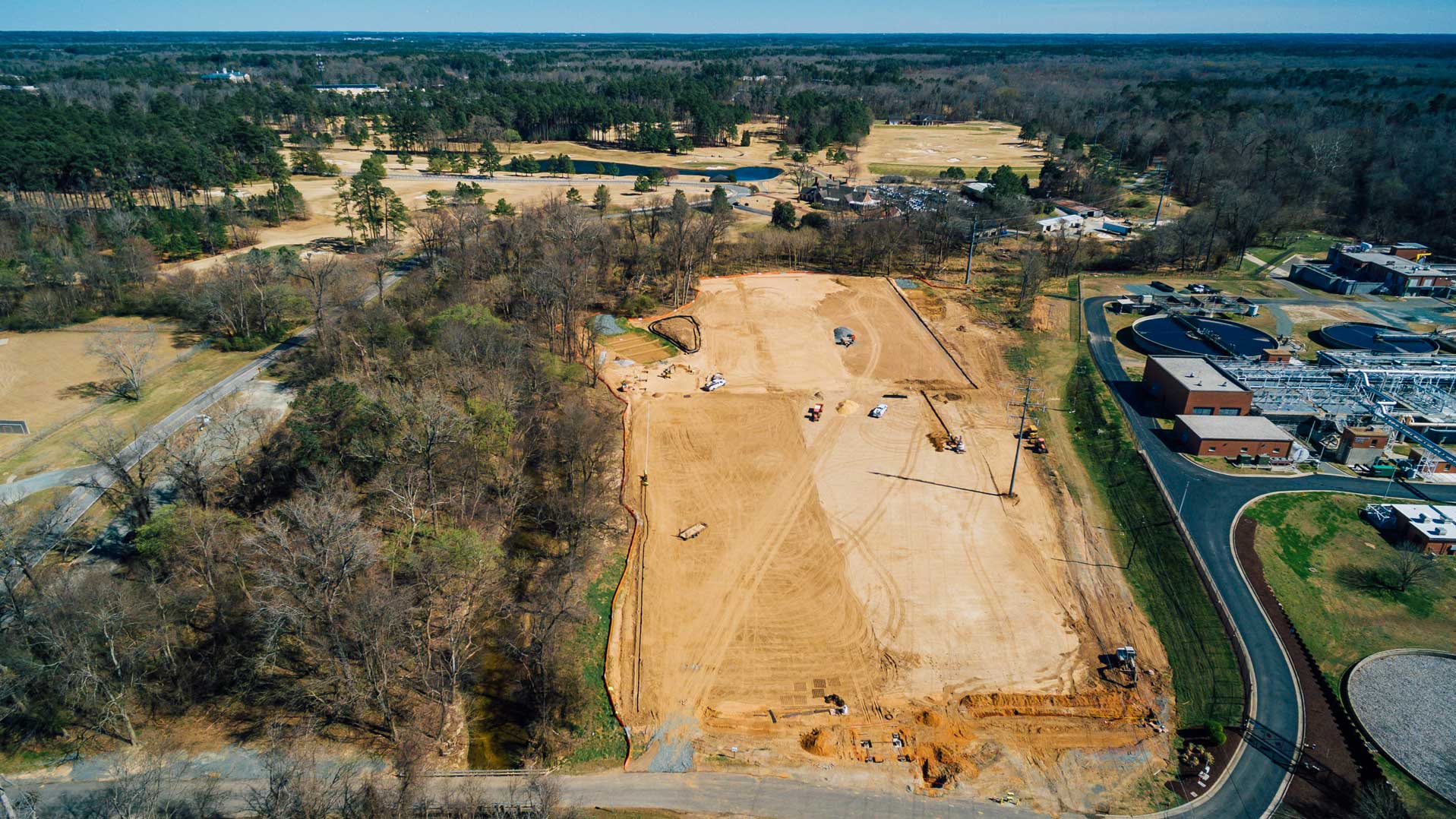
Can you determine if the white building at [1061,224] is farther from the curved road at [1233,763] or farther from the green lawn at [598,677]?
the green lawn at [598,677]

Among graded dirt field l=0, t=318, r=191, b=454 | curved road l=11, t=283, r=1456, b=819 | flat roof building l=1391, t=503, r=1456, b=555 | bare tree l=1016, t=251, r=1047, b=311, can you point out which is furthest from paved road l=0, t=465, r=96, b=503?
bare tree l=1016, t=251, r=1047, b=311

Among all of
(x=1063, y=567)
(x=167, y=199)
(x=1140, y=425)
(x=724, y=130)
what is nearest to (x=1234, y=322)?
(x=1140, y=425)

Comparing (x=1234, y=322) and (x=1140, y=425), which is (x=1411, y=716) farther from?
(x=1234, y=322)

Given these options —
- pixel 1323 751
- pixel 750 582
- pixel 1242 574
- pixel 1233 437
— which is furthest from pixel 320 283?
pixel 1233 437

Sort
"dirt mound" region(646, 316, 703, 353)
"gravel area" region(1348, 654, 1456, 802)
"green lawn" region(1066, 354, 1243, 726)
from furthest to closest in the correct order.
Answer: "dirt mound" region(646, 316, 703, 353), "green lawn" region(1066, 354, 1243, 726), "gravel area" region(1348, 654, 1456, 802)

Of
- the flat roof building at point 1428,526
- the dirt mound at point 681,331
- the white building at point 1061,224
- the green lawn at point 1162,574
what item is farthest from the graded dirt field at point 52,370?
the white building at point 1061,224

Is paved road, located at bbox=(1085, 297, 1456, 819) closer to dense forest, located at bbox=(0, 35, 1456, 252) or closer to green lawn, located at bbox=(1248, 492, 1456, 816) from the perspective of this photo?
green lawn, located at bbox=(1248, 492, 1456, 816)
